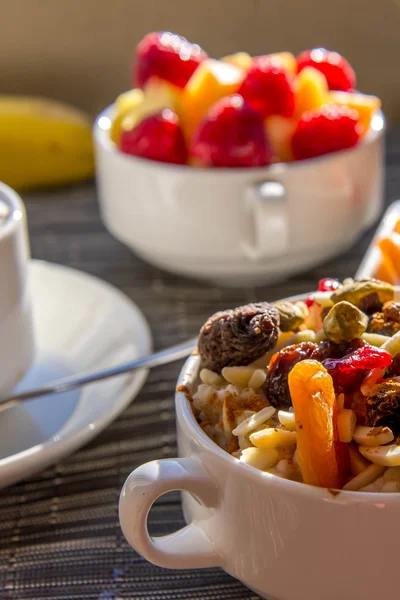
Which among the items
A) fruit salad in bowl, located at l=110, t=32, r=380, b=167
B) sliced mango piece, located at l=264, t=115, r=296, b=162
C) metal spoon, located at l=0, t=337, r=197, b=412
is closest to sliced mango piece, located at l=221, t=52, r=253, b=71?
fruit salad in bowl, located at l=110, t=32, r=380, b=167

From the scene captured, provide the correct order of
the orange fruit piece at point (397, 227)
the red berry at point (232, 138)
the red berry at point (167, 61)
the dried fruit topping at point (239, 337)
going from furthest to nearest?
the red berry at point (167, 61), the red berry at point (232, 138), the orange fruit piece at point (397, 227), the dried fruit topping at point (239, 337)

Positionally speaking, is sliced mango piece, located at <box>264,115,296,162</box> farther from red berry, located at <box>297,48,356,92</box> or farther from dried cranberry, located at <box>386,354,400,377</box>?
dried cranberry, located at <box>386,354,400,377</box>

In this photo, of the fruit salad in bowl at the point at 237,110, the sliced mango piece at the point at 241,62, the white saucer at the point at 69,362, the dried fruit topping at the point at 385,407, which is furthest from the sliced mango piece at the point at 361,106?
the dried fruit topping at the point at 385,407

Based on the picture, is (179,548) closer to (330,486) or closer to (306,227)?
(330,486)

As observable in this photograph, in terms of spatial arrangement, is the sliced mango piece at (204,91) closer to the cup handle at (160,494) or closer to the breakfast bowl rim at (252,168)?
the breakfast bowl rim at (252,168)

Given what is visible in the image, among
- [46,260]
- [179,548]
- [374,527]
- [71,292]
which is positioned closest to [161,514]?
[179,548]

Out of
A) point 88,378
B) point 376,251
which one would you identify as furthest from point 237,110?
point 88,378
